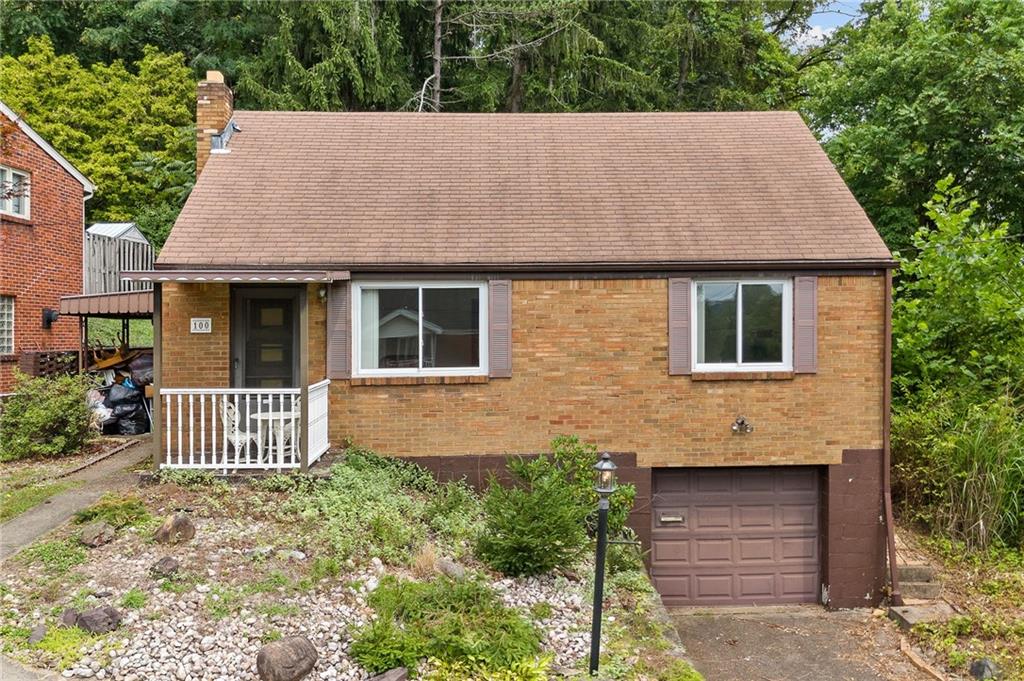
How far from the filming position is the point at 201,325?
873 centimetres

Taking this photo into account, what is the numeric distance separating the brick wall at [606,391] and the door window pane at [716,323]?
0.40m

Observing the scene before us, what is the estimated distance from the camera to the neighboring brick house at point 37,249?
44.5ft

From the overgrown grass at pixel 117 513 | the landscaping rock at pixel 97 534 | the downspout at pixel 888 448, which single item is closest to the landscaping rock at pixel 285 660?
the landscaping rock at pixel 97 534

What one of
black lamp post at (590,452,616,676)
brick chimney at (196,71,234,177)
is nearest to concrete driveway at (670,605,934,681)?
black lamp post at (590,452,616,676)

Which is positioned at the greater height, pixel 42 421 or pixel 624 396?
pixel 624 396

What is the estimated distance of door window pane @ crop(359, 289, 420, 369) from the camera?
8.88 m

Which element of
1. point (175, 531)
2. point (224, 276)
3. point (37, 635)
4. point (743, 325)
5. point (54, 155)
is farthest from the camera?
point (54, 155)

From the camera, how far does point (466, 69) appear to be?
2111cm

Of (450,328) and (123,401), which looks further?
(123,401)

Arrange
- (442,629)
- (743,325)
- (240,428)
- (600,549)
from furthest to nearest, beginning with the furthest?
(743,325), (240,428), (600,549), (442,629)

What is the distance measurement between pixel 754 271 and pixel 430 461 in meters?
4.89

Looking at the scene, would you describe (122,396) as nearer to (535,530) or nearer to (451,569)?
(451,569)

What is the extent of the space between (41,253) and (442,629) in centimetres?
1383

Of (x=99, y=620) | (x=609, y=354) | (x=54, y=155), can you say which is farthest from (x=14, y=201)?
(x=609, y=354)
